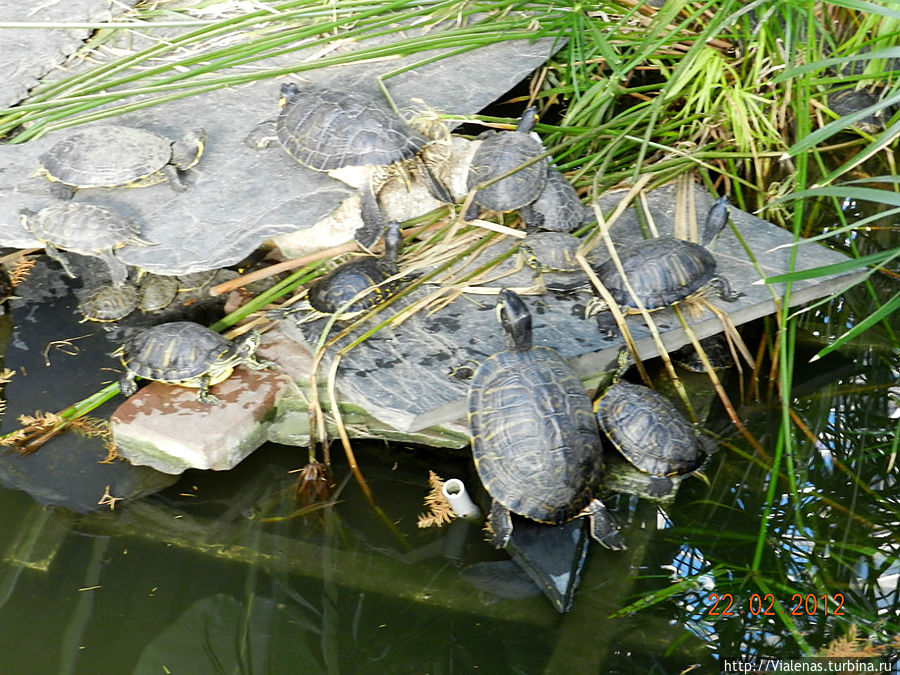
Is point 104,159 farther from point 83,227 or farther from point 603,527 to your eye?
point 603,527

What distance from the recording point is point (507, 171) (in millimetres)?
3463

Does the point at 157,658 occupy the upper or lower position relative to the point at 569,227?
lower

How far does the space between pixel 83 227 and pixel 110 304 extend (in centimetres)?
45

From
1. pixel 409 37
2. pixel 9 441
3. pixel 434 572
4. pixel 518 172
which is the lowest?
pixel 434 572

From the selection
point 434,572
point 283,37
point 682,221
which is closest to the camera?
point 434,572

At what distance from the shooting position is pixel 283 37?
3863 millimetres

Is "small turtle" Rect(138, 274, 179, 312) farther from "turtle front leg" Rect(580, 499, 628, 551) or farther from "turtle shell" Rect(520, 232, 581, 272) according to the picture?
"turtle front leg" Rect(580, 499, 628, 551)

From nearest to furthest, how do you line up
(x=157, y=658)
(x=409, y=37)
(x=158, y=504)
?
1. (x=157, y=658)
2. (x=158, y=504)
3. (x=409, y=37)

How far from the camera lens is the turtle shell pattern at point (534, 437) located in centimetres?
259

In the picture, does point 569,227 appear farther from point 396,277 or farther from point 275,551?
point 275,551

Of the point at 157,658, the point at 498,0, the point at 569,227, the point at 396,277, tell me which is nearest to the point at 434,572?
the point at 157,658

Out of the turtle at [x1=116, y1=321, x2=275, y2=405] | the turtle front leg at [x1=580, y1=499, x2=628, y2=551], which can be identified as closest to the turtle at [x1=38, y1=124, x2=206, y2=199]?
the turtle at [x1=116, y1=321, x2=275, y2=405]

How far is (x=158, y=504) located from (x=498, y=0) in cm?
300

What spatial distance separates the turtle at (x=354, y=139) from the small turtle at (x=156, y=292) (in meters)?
0.78
